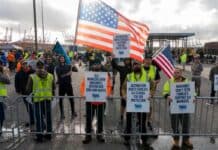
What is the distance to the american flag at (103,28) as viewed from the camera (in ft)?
27.2

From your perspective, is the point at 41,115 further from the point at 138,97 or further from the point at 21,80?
the point at 138,97

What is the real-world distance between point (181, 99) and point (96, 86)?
5.94ft

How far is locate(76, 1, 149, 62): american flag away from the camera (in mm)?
8289

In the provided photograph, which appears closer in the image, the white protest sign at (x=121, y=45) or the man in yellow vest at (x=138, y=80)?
the man in yellow vest at (x=138, y=80)

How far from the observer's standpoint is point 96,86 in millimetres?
7801

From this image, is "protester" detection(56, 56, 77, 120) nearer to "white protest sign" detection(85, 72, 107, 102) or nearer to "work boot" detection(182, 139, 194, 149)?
"white protest sign" detection(85, 72, 107, 102)

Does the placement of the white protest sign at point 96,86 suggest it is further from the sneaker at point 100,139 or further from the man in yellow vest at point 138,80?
the sneaker at point 100,139

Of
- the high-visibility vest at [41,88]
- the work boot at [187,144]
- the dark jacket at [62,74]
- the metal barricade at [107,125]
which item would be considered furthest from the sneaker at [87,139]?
the dark jacket at [62,74]

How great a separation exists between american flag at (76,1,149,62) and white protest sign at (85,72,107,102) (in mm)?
816

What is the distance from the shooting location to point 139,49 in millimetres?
8680

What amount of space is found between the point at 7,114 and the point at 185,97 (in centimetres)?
589

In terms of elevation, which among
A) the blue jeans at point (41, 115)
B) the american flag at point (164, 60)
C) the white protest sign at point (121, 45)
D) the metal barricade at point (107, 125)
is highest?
the white protest sign at point (121, 45)

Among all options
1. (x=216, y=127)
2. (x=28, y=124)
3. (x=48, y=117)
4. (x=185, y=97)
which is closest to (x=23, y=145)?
(x=48, y=117)

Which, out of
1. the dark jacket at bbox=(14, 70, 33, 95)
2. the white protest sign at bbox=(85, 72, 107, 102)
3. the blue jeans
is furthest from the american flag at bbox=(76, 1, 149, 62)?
the dark jacket at bbox=(14, 70, 33, 95)
